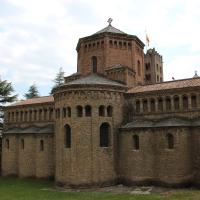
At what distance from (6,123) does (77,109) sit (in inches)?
687

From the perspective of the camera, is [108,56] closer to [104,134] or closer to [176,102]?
[104,134]

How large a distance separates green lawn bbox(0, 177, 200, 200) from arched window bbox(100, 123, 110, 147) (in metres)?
4.97

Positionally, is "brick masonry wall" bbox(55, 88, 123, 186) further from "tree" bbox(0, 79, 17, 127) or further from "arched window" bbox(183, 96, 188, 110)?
"tree" bbox(0, 79, 17, 127)

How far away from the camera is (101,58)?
114 feet

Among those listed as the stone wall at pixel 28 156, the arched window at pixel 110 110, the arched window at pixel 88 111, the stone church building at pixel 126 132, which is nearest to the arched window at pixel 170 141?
the stone church building at pixel 126 132

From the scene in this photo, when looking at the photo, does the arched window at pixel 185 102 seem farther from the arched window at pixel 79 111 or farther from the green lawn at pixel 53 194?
the arched window at pixel 79 111

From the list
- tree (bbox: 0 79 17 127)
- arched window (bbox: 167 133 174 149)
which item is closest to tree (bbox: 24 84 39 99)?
tree (bbox: 0 79 17 127)

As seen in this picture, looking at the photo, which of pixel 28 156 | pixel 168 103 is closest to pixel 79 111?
pixel 168 103

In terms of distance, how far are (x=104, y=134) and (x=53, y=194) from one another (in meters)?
6.90

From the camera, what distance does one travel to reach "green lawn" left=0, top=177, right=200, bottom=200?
21.3 m

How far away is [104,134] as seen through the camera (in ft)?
91.8

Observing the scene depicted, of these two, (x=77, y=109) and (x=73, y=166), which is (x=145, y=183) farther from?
(x=77, y=109)

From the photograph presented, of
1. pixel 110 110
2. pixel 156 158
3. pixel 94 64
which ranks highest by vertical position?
pixel 94 64

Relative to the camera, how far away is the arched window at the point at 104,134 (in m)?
27.8
